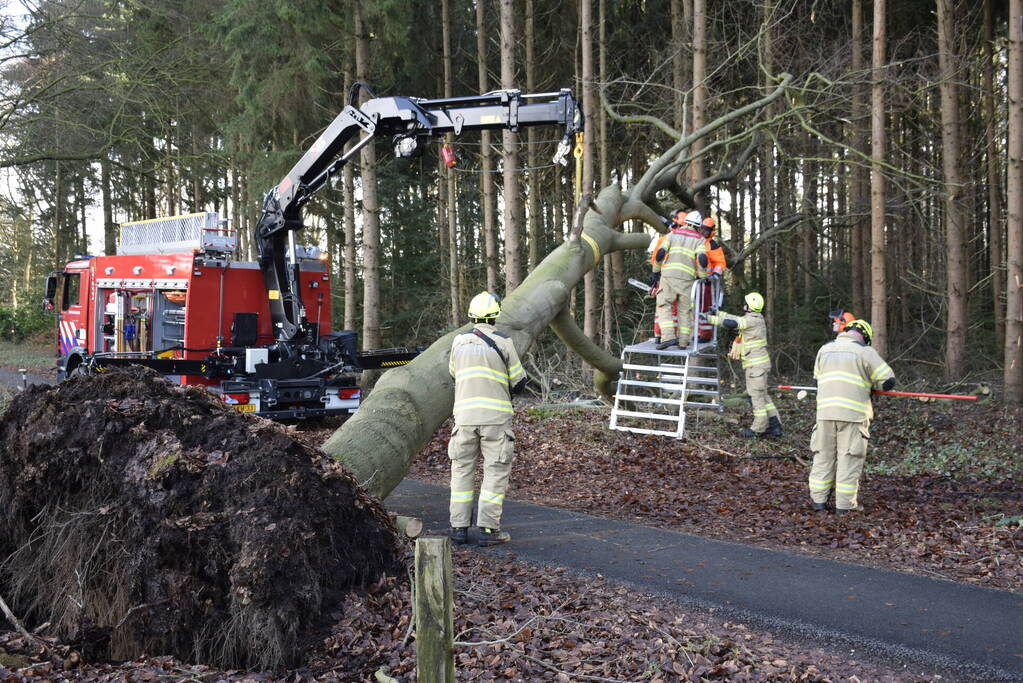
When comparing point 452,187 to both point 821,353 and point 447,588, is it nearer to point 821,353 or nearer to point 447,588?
point 821,353

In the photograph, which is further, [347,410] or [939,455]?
[347,410]

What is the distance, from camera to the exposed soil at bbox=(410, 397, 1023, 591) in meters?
6.27

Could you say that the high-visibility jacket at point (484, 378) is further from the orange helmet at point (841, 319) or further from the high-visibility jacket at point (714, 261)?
the high-visibility jacket at point (714, 261)

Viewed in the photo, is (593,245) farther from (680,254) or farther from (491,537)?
(491,537)

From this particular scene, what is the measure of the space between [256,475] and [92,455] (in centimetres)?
124

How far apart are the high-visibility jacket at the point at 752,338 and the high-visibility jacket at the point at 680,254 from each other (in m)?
0.68

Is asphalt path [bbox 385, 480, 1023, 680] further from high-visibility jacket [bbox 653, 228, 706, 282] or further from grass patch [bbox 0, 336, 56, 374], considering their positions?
grass patch [bbox 0, 336, 56, 374]

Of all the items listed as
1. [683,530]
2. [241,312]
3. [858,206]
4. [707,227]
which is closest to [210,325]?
[241,312]

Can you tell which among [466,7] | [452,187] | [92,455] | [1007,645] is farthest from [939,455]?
[466,7]

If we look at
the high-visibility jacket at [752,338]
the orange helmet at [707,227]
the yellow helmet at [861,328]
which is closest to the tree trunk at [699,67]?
the orange helmet at [707,227]

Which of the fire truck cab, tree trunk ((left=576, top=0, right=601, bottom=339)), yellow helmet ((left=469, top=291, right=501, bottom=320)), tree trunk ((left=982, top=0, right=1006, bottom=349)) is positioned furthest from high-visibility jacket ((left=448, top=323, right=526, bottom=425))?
tree trunk ((left=982, top=0, right=1006, bottom=349))

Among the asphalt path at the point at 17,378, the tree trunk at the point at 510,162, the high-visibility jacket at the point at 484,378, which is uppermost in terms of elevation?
the tree trunk at the point at 510,162

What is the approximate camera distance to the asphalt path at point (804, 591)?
433cm

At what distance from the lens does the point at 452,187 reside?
18.3 m
